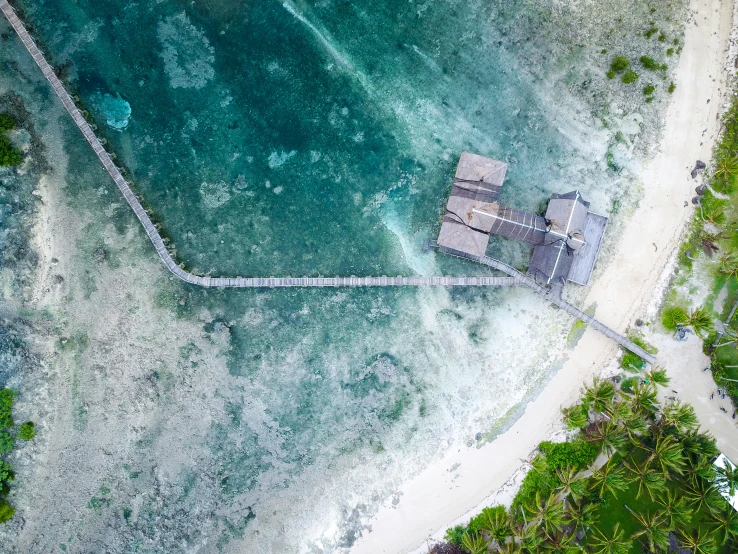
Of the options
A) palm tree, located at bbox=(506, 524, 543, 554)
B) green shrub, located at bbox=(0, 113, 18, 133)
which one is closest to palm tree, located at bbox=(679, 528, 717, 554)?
palm tree, located at bbox=(506, 524, 543, 554)

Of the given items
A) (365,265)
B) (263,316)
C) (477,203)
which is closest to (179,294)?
(263,316)

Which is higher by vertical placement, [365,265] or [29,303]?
[365,265]

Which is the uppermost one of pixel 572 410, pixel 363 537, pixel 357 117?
pixel 357 117

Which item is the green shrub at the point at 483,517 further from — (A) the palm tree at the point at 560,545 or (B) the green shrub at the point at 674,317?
(B) the green shrub at the point at 674,317

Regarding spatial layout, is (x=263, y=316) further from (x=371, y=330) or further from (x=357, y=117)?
(x=357, y=117)

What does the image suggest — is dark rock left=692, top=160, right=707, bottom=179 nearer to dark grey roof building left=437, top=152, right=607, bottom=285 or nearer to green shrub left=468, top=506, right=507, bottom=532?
dark grey roof building left=437, top=152, right=607, bottom=285

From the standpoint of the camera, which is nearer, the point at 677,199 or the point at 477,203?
the point at 477,203
